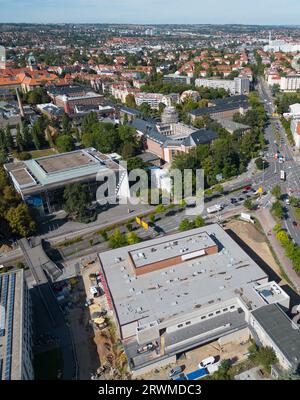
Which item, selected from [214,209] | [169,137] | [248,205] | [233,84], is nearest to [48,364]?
[214,209]

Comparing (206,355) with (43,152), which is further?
(43,152)

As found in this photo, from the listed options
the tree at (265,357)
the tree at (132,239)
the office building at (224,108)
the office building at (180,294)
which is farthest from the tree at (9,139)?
the tree at (265,357)

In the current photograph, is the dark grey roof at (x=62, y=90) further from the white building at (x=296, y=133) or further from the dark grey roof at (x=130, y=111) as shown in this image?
the white building at (x=296, y=133)

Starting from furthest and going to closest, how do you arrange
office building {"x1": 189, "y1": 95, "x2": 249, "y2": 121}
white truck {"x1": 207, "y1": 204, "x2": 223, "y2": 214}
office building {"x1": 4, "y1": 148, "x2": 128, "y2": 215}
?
office building {"x1": 189, "y1": 95, "x2": 249, "y2": 121}, office building {"x1": 4, "y1": 148, "x2": 128, "y2": 215}, white truck {"x1": 207, "y1": 204, "x2": 223, "y2": 214}

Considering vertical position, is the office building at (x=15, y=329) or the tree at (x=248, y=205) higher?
the office building at (x=15, y=329)

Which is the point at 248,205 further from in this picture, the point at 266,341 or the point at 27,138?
the point at 27,138

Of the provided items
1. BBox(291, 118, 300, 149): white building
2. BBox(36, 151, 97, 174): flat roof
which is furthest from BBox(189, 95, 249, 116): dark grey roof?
BBox(36, 151, 97, 174): flat roof

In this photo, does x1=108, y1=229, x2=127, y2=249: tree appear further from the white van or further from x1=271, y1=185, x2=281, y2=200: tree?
x1=271, y1=185, x2=281, y2=200: tree
